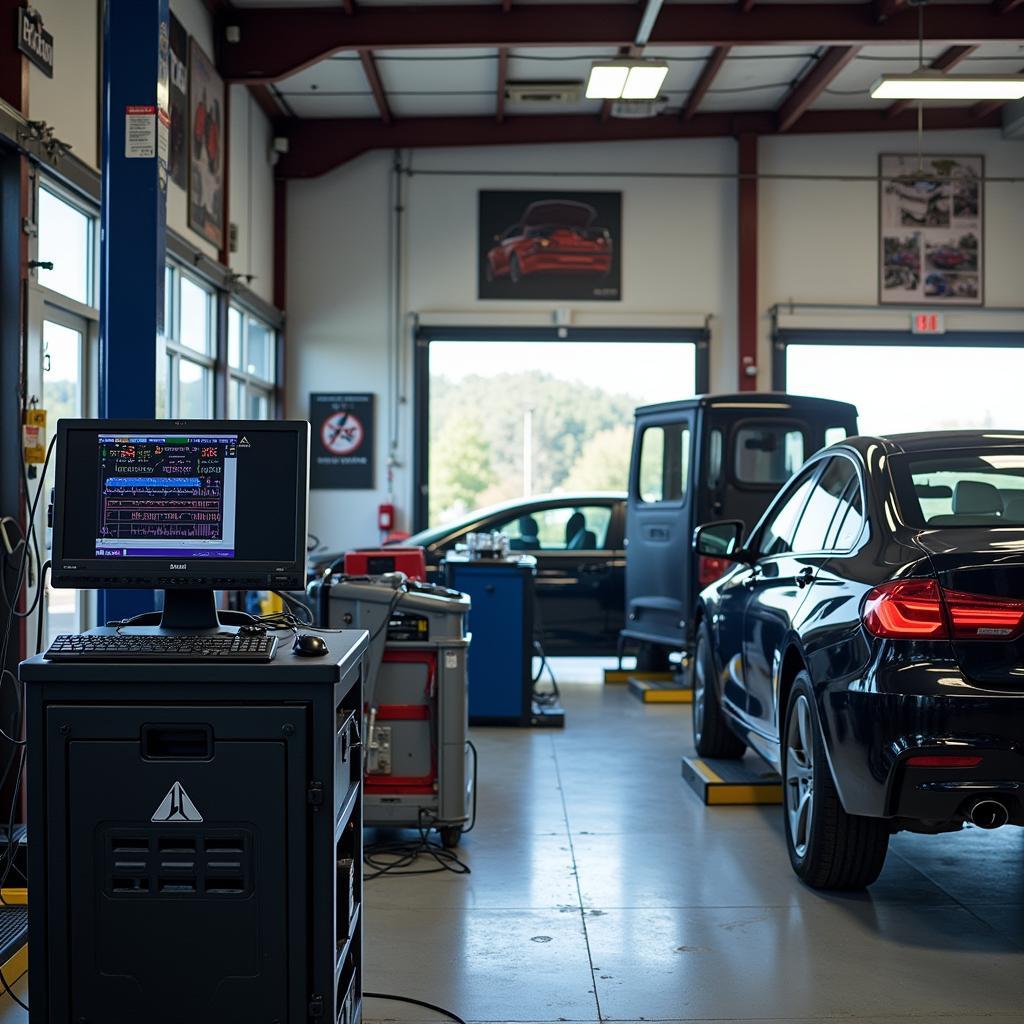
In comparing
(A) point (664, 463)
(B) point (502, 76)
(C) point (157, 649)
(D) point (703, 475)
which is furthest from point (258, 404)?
(C) point (157, 649)

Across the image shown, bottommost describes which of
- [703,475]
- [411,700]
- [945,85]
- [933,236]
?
[411,700]

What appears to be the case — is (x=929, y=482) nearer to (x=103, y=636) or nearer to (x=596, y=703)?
(x=103, y=636)

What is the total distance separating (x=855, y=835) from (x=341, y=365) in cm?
986

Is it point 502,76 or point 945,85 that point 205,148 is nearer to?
point 502,76

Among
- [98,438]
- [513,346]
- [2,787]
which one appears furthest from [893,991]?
[513,346]

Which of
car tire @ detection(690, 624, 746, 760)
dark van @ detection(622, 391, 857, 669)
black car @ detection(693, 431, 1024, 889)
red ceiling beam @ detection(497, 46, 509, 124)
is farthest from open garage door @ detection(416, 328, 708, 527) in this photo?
black car @ detection(693, 431, 1024, 889)

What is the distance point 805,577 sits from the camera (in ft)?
14.4

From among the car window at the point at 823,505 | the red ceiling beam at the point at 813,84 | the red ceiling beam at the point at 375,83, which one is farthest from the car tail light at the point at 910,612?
the red ceiling beam at the point at 813,84

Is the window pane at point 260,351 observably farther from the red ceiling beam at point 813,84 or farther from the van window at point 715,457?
the red ceiling beam at point 813,84

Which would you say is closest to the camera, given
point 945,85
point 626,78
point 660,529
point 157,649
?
point 157,649

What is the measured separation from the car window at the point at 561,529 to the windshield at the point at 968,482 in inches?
234

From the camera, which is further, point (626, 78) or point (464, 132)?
point (464, 132)

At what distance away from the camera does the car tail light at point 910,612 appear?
3.53 m

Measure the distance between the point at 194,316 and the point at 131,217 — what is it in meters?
5.97
